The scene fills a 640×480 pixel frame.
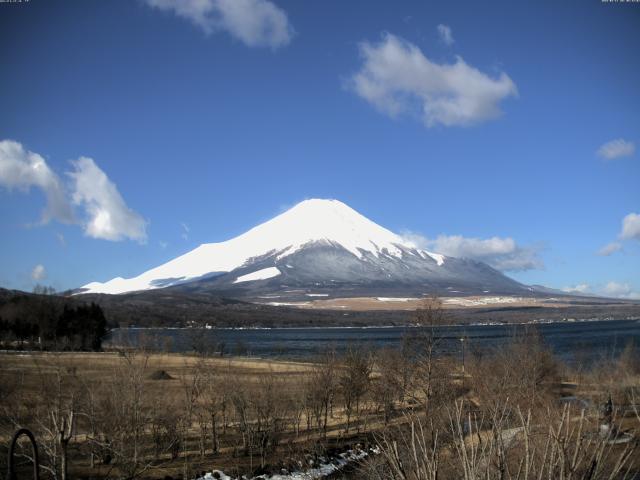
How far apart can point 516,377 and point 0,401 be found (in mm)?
29014

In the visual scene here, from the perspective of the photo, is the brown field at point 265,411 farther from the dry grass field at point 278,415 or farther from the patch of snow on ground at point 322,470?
the patch of snow on ground at point 322,470

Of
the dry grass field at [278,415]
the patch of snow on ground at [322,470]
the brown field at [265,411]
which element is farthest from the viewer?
the patch of snow on ground at [322,470]

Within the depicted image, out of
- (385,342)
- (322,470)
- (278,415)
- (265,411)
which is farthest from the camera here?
(385,342)

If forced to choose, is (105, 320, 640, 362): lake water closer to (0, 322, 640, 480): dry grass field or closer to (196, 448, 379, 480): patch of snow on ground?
(0, 322, 640, 480): dry grass field

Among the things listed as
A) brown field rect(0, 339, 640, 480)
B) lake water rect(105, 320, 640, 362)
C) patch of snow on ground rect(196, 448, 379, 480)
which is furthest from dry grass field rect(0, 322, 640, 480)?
lake water rect(105, 320, 640, 362)

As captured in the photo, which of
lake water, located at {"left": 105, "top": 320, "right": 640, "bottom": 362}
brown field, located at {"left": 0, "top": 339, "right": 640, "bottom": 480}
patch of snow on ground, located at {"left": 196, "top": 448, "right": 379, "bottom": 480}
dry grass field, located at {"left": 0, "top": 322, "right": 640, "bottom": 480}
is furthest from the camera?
lake water, located at {"left": 105, "top": 320, "right": 640, "bottom": 362}

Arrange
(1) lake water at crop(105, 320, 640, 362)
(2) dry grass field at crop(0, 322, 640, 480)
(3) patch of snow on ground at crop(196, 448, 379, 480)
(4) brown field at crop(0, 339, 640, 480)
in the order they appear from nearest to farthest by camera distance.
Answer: (2) dry grass field at crop(0, 322, 640, 480) < (4) brown field at crop(0, 339, 640, 480) < (3) patch of snow on ground at crop(196, 448, 379, 480) < (1) lake water at crop(105, 320, 640, 362)

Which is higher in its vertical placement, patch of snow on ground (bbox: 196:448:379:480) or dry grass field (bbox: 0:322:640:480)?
dry grass field (bbox: 0:322:640:480)

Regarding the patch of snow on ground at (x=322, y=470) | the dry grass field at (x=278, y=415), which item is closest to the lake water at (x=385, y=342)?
the dry grass field at (x=278, y=415)

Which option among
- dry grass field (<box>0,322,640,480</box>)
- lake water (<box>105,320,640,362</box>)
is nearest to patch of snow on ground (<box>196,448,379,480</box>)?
dry grass field (<box>0,322,640,480</box>)

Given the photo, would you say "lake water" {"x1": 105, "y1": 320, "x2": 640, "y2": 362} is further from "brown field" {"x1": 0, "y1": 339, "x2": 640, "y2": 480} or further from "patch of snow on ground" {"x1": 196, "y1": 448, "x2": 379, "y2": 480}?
"patch of snow on ground" {"x1": 196, "y1": 448, "x2": 379, "y2": 480}

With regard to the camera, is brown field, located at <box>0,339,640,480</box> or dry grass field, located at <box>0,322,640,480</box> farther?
brown field, located at <box>0,339,640,480</box>

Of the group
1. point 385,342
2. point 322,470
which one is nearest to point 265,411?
point 322,470

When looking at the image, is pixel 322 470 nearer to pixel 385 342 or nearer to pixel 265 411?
pixel 265 411
